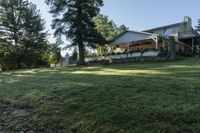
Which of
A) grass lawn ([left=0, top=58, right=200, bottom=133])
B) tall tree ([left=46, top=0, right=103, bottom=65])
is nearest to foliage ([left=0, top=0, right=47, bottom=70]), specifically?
tall tree ([left=46, top=0, right=103, bottom=65])

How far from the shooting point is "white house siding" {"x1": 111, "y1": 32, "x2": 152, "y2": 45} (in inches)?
1189

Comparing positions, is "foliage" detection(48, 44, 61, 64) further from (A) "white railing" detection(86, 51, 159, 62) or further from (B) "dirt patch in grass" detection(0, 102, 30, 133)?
(B) "dirt patch in grass" detection(0, 102, 30, 133)

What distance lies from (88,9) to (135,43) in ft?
24.6

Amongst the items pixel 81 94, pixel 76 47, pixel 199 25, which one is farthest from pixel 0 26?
pixel 199 25

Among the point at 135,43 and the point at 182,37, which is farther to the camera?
the point at 182,37

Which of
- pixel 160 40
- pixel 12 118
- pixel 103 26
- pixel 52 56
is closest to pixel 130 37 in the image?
pixel 160 40

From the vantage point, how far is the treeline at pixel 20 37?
1433 inches

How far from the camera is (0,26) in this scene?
36.4 meters

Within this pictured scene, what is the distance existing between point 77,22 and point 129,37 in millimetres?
7049

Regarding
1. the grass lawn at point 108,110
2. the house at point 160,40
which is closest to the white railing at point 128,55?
the house at point 160,40

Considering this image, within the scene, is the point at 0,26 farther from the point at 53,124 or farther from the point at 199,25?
the point at 199,25

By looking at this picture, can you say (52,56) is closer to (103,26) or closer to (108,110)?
(103,26)

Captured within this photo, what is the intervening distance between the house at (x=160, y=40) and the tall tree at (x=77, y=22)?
469 centimetres

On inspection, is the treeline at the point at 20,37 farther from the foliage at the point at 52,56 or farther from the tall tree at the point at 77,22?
the tall tree at the point at 77,22
